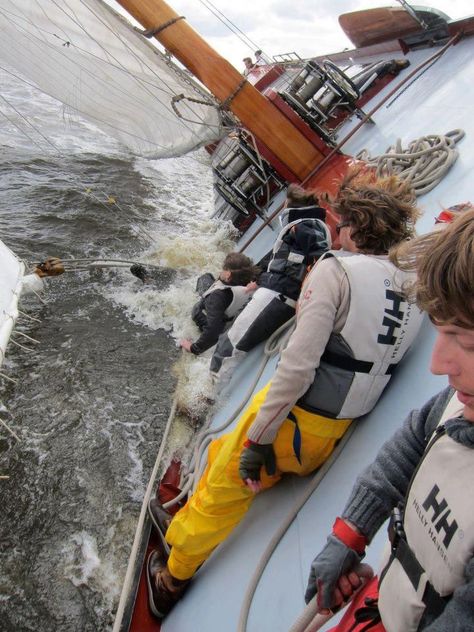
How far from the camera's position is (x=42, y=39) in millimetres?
4750

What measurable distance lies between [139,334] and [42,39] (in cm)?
322

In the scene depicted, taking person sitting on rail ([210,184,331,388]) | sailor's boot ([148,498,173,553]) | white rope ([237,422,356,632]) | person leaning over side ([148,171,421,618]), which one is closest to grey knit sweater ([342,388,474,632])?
person leaning over side ([148,171,421,618])

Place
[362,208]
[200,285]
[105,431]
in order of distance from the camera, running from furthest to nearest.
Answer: [200,285] < [105,431] < [362,208]

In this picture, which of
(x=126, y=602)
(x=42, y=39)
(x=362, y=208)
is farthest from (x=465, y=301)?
(x=42, y=39)

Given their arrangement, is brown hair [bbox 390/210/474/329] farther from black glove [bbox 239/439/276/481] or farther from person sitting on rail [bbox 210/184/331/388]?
person sitting on rail [bbox 210/184/331/388]

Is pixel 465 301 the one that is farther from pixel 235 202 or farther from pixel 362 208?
pixel 235 202

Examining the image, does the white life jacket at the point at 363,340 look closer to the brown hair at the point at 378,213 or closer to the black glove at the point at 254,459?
the brown hair at the point at 378,213

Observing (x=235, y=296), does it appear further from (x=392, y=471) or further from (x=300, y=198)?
(x=392, y=471)

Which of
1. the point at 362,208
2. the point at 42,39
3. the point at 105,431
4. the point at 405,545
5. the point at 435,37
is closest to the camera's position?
the point at 405,545

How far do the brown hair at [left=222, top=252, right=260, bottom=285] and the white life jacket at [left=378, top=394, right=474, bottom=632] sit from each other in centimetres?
287

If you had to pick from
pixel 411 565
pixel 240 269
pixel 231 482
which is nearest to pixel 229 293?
pixel 240 269

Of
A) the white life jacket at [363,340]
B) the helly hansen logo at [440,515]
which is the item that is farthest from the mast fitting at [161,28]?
the helly hansen logo at [440,515]

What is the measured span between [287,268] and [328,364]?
4.37 feet

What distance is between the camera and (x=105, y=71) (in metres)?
5.01
